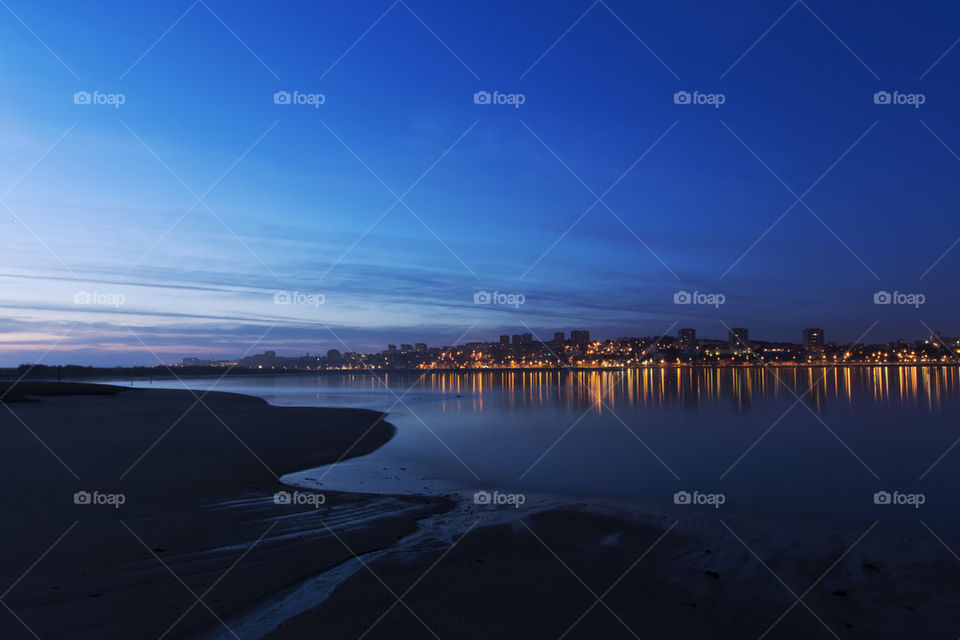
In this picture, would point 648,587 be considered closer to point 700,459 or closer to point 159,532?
point 159,532

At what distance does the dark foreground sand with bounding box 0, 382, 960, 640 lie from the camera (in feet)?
21.0

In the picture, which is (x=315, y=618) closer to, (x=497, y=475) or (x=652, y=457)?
(x=497, y=475)

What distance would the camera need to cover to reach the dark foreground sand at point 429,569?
640cm

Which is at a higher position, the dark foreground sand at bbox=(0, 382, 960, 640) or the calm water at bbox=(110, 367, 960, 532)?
the dark foreground sand at bbox=(0, 382, 960, 640)

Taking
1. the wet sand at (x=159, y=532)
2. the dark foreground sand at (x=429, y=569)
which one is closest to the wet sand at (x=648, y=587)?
the dark foreground sand at (x=429, y=569)

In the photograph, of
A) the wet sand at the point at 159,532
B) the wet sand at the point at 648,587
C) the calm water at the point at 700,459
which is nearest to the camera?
the wet sand at the point at 159,532

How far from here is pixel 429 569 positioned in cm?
823

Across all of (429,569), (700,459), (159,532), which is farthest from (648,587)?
(700,459)

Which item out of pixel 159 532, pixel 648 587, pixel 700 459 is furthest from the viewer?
pixel 700 459

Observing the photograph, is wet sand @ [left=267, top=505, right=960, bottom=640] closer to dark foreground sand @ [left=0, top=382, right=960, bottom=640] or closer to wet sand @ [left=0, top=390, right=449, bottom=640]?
dark foreground sand @ [left=0, top=382, right=960, bottom=640]

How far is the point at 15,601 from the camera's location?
634cm

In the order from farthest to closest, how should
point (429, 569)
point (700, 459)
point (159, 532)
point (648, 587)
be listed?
point (700, 459) < point (159, 532) < point (429, 569) < point (648, 587)

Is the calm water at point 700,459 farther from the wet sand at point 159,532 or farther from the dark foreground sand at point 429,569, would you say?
the wet sand at point 159,532

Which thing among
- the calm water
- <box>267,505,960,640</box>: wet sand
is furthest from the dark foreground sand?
the calm water
